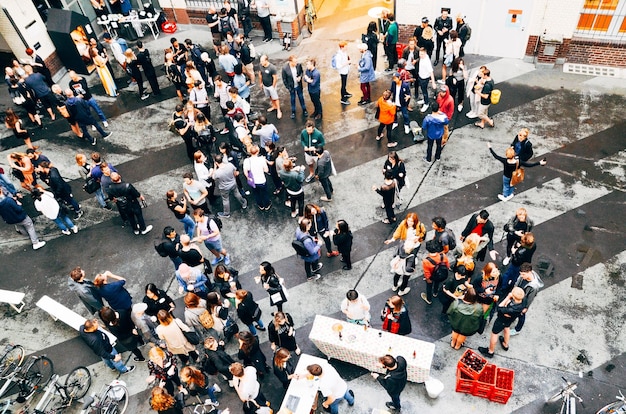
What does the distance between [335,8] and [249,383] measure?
1563 centimetres

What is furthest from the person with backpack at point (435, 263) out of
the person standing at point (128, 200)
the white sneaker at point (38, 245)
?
the white sneaker at point (38, 245)

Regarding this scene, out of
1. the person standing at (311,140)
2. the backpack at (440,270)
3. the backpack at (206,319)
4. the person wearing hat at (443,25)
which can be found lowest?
the backpack at (206,319)

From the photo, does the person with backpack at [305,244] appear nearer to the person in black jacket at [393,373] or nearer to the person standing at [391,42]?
the person in black jacket at [393,373]

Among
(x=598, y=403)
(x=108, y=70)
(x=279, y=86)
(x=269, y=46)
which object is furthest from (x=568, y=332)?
(x=108, y=70)

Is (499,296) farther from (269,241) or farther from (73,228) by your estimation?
(73,228)

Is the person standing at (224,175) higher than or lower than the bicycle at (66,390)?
higher

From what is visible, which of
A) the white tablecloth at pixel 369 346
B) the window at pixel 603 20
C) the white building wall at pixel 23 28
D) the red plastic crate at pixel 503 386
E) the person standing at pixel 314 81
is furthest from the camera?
the white building wall at pixel 23 28

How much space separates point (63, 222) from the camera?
11492 mm

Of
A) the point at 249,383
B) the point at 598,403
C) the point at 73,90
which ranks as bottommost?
the point at 598,403

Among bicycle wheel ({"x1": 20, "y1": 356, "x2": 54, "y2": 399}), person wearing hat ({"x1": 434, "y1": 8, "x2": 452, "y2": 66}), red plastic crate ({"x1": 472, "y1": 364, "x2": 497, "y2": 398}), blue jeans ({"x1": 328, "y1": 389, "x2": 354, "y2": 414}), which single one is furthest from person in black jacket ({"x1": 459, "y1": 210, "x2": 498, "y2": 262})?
bicycle wheel ({"x1": 20, "y1": 356, "x2": 54, "y2": 399})

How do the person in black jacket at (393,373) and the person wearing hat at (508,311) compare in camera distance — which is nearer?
the person in black jacket at (393,373)

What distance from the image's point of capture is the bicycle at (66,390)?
27.3 feet

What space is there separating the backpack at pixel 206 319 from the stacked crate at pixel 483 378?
412 centimetres

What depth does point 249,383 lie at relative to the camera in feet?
23.1
